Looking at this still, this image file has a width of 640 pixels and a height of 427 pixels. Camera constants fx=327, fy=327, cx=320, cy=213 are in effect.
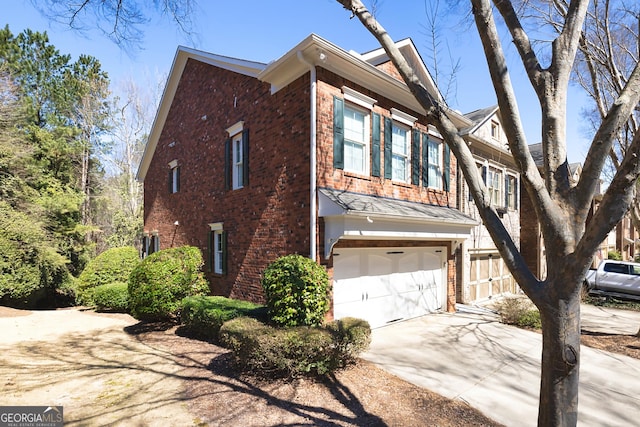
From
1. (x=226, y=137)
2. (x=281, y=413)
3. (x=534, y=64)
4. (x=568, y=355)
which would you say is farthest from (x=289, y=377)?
(x=226, y=137)

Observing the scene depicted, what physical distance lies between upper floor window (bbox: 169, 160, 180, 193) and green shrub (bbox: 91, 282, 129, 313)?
4377mm

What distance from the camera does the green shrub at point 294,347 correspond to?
5.39 m

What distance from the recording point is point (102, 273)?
1359 cm

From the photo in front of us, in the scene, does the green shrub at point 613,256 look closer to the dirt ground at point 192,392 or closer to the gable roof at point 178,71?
the dirt ground at point 192,392

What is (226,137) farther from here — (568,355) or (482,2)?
(568,355)

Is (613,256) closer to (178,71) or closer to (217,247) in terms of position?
(217,247)

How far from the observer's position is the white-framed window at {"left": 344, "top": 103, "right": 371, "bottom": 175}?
26.6ft

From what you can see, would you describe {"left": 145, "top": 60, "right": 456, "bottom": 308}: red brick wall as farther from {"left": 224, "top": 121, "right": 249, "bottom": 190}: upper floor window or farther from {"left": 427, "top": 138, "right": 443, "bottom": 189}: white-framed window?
{"left": 427, "top": 138, "right": 443, "bottom": 189}: white-framed window

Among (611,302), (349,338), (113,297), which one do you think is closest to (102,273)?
(113,297)

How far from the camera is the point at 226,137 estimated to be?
1061cm

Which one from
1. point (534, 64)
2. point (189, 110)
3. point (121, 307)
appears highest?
point (189, 110)

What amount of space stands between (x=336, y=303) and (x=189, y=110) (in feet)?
32.5

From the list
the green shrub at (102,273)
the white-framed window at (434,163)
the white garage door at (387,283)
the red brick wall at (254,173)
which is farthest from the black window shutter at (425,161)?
the green shrub at (102,273)

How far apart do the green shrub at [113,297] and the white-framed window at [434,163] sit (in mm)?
11691
